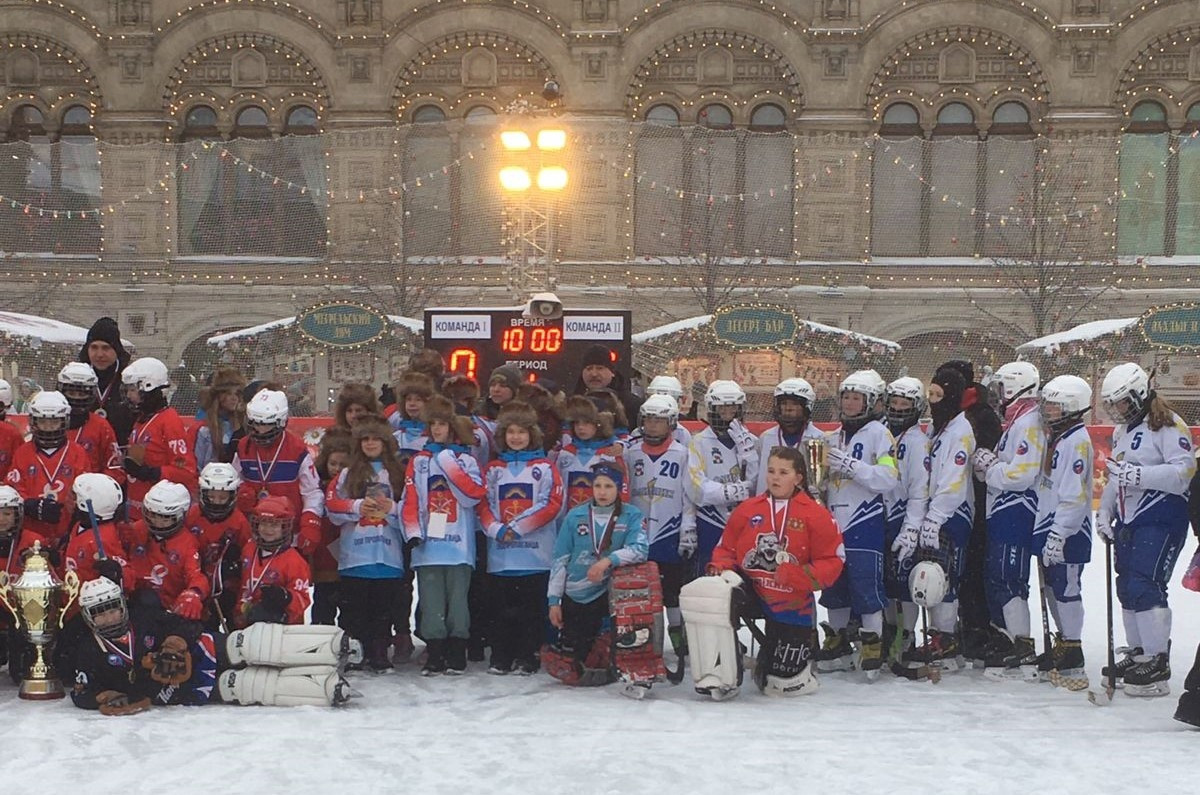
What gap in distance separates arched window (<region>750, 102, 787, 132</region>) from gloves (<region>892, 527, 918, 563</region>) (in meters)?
18.1

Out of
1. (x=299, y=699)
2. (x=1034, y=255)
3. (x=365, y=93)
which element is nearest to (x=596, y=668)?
(x=299, y=699)

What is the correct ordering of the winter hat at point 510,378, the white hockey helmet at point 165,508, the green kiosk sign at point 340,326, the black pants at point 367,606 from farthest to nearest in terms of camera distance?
the green kiosk sign at point 340,326 < the winter hat at point 510,378 < the black pants at point 367,606 < the white hockey helmet at point 165,508

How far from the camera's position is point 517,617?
8.86 meters

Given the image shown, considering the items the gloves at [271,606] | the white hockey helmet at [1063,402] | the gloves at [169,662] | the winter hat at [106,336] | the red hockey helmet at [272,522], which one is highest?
the winter hat at [106,336]

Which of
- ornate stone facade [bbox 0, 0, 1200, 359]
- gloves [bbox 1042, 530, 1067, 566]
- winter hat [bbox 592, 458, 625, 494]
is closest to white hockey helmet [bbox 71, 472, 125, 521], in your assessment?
winter hat [bbox 592, 458, 625, 494]

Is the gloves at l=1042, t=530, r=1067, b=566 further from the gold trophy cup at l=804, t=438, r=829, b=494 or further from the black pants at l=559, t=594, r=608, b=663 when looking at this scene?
the black pants at l=559, t=594, r=608, b=663

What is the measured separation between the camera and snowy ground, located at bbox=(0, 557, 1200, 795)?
→ 6.34m

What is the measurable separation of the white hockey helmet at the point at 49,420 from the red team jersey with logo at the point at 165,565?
92 cm

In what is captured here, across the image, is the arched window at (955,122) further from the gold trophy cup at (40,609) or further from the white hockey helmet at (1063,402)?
the gold trophy cup at (40,609)

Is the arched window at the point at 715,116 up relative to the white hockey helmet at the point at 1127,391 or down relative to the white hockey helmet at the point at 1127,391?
up

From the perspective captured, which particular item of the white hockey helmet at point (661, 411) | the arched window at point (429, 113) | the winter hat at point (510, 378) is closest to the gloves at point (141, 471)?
the winter hat at point (510, 378)

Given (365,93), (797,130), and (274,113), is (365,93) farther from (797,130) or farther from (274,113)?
(797,130)

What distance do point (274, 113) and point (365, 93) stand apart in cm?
187

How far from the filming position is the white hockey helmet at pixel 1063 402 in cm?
838
